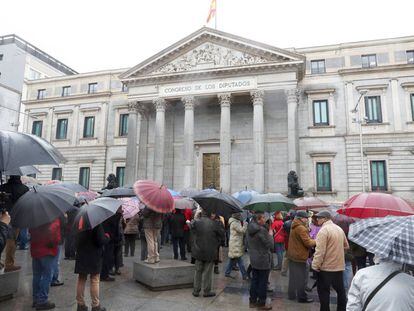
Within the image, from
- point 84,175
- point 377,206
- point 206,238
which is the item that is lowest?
point 206,238

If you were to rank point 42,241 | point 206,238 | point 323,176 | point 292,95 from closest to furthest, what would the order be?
point 42,241 → point 206,238 → point 292,95 → point 323,176

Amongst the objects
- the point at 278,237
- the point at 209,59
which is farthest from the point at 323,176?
the point at 278,237

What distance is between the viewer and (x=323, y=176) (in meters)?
26.8

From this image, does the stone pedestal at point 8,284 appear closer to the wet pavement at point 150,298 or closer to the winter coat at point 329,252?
the wet pavement at point 150,298

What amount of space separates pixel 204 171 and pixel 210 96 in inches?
256

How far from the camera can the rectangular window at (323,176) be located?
26470 mm

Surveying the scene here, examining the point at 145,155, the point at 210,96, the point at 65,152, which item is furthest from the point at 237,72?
the point at 65,152

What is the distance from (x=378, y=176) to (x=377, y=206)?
21479 mm

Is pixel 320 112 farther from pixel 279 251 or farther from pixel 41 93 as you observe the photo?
pixel 41 93

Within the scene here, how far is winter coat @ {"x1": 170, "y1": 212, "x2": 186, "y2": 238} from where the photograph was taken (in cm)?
1193

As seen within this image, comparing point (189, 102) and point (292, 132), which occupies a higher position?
point (189, 102)

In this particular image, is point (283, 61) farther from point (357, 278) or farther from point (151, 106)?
point (357, 278)

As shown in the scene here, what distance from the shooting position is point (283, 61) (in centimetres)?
2536

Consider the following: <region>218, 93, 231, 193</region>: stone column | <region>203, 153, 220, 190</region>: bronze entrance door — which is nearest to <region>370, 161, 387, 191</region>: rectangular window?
<region>218, 93, 231, 193</region>: stone column
